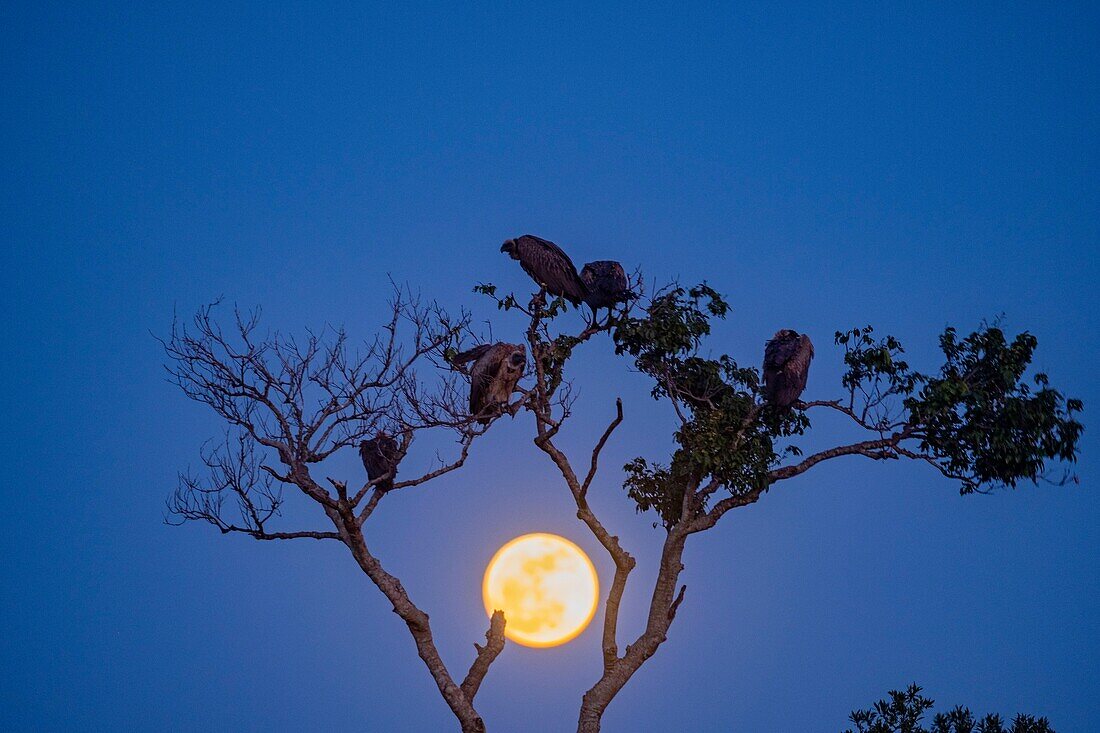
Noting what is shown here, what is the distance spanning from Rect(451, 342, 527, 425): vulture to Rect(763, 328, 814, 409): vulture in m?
3.33

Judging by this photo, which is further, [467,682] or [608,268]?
[608,268]

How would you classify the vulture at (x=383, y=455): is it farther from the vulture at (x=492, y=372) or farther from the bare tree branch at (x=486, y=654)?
the bare tree branch at (x=486, y=654)

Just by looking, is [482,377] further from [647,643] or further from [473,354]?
[647,643]

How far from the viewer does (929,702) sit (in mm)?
14398

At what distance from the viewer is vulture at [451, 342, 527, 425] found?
13.8 meters

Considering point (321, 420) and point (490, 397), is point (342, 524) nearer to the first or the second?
point (321, 420)

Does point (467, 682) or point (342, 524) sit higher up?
point (342, 524)

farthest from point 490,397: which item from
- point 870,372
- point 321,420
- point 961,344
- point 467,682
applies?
point 961,344

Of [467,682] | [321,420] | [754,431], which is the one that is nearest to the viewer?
[321,420]

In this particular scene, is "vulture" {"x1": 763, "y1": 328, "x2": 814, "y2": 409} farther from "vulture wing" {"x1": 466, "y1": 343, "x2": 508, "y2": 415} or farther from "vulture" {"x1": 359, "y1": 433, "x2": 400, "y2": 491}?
"vulture" {"x1": 359, "y1": 433, "x2": 400, "y2": 491}

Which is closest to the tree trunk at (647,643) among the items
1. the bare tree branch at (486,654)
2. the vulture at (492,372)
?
the bare tree branch at (486,654)

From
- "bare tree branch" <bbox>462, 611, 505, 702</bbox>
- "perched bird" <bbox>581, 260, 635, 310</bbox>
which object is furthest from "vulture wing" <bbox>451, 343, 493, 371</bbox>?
"bare tree branch" <bbox>462, 611, 505, 702</bbox>

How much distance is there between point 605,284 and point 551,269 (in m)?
0.85

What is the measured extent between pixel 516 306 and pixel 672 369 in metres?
2.36
